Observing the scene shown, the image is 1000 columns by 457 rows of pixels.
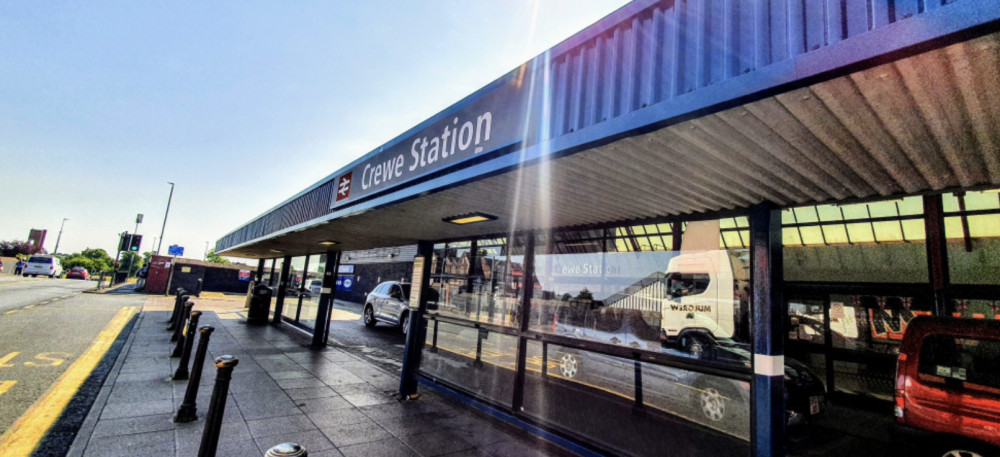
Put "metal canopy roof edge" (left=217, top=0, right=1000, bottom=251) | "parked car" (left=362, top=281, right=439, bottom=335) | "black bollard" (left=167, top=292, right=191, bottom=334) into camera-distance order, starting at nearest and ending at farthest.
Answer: "metal canopy roof edge" (left=217, top=0, right=1000, bottom=251) → "black bollard" (left=167, top=292, right=191, bottom=334) → "parked car" (left=362, top=281, right=439, bottom=335)

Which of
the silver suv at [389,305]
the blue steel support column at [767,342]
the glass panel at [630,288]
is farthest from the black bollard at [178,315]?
the blue steel support column at [767,342]

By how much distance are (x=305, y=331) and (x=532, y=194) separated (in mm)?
11177

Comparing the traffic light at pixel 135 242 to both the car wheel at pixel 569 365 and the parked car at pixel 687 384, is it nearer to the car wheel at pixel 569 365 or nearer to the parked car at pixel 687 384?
the car wheel at pixel 569 365

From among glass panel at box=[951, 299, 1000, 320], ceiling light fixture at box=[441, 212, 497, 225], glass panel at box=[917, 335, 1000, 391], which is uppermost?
ceiling light fixture at box=[441, 212, 497, 225]

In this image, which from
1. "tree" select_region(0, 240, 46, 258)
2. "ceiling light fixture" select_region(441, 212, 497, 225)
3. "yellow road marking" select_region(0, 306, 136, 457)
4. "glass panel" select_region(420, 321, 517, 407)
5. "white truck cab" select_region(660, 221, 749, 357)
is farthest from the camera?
"tree" select_region(0, 240, 46, 258)

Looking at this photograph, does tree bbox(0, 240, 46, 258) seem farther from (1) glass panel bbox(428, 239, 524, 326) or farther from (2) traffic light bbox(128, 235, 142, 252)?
(1) glass panel bbox(428, 239, 524, 326)

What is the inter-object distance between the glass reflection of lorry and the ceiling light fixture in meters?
3.00

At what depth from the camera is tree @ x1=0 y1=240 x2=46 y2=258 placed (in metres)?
62.0

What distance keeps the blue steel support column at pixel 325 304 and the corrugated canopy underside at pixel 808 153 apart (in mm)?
7305

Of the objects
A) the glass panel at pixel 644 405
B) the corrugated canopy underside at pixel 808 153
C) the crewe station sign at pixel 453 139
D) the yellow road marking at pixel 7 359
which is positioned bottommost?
the yellow road marking at pixel 7 359

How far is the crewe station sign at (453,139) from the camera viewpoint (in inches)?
114

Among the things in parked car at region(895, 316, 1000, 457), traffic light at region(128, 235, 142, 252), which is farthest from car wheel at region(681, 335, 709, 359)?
traffic light at region(128, 235, 142, 252)

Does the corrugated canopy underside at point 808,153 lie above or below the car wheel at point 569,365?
above

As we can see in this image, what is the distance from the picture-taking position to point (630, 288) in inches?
234
